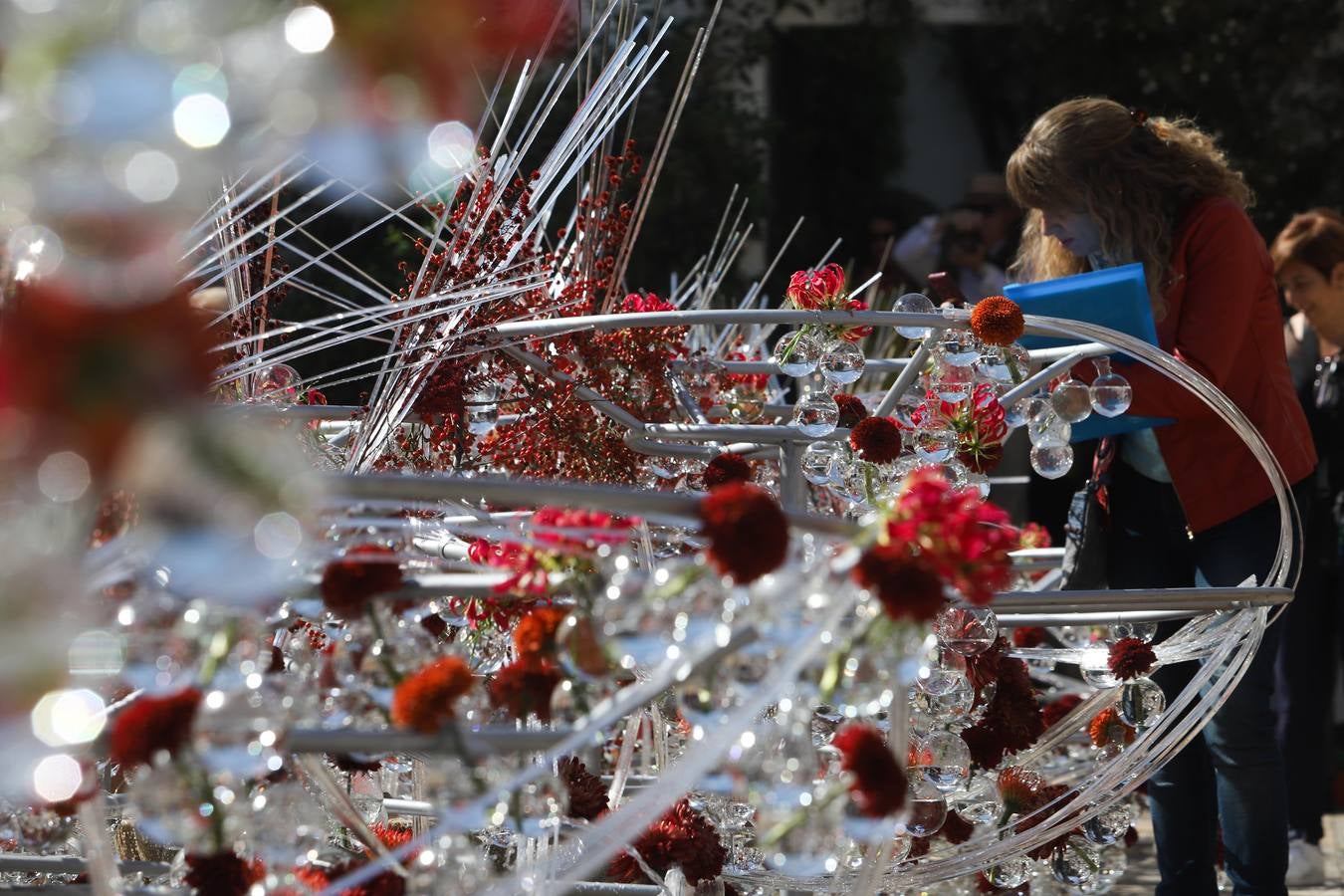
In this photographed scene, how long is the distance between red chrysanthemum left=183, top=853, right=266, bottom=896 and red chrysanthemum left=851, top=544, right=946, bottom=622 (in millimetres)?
531

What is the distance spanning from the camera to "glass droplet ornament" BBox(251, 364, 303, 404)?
1.86 m

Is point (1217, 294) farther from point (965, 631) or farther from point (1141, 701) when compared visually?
point (965, 631)

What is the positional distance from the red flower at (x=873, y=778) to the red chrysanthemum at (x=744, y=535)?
176mm

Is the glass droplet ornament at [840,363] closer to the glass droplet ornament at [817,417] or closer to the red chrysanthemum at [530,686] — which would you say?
the glass droplet ornament at [817,417]

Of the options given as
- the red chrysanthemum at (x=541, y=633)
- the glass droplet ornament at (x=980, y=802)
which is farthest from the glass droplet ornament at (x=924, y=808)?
the red chrysanthemum at (x=541, y=633)

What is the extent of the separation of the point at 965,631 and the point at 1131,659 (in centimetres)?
22

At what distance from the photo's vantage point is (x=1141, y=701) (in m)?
1.84

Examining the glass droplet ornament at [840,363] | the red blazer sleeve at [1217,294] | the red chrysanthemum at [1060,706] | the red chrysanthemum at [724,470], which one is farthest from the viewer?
the red chrysanthemum at [1060,706]

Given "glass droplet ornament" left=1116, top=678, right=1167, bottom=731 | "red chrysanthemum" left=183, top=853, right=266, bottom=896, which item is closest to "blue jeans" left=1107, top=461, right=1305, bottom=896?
"glass droplet ornament" left=1116, top=678, right=1167, bottom=731

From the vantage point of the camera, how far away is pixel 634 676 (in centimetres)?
159

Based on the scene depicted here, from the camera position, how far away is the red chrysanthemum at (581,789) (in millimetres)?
1726

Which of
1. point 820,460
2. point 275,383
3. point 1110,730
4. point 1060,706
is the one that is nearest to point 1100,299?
point 820,460

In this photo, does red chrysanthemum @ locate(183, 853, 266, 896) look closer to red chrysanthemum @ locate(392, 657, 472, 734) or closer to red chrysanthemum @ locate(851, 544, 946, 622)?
red chrysanthemum @ locate(392, 657, 472, 734)

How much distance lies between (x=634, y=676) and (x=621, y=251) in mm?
768
